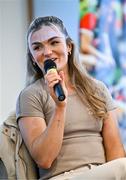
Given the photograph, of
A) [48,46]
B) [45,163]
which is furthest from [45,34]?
[45,163]

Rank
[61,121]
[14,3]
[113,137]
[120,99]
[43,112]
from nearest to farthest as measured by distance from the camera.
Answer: [61,121] < [43,112] < [113,137] < [120,99] < [14,3]

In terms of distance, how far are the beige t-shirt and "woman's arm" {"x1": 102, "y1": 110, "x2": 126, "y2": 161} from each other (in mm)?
33

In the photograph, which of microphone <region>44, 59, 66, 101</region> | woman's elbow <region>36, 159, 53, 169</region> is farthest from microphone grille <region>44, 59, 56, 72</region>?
woman's elbow <region>36, 159, 53, 169</region>

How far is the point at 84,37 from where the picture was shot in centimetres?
253

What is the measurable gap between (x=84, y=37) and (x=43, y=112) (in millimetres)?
1171

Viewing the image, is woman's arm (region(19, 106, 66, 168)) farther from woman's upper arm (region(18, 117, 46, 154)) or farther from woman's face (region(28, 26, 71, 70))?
woman's face (region(28, 26, 71, 70))

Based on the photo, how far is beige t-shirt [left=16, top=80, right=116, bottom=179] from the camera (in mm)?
1426

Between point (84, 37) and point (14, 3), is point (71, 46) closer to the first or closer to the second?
point (84, 37)

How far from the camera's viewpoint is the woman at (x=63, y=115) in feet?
4.48

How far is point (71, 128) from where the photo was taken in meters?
1.46

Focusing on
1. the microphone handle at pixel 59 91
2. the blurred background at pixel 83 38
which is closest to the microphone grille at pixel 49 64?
the microphone handle at pixel 59 91

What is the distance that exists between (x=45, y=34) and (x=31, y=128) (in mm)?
354

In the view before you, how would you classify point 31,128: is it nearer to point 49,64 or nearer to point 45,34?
point 49,64

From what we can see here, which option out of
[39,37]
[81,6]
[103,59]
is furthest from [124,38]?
[39,37]
